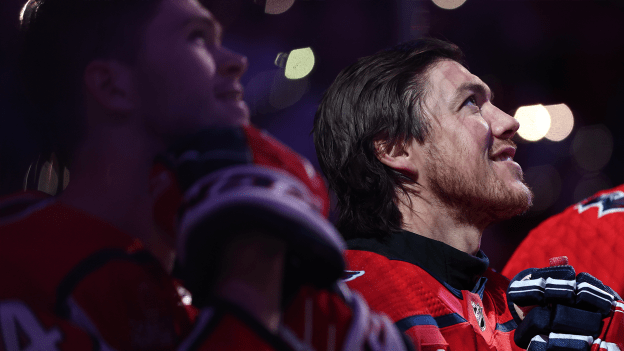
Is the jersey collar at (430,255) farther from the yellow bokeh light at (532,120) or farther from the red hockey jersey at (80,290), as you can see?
the red hockey jersey at (80,290)

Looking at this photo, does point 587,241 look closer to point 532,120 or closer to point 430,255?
point 532,120

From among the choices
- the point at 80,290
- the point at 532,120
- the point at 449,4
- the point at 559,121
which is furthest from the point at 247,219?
the point at 559,121

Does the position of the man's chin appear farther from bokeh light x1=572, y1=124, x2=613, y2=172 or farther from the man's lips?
bokeh light x1=572, y1=124, x2=613, y2=172

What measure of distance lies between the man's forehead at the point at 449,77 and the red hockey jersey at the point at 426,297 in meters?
0.27

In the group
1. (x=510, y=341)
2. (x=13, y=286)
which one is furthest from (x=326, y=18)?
(x=510, y=341)

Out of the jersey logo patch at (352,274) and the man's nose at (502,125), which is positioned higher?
the man's nose at (502,125)

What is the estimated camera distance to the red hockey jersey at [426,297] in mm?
816

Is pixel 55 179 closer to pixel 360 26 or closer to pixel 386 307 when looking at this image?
pixel 360 26

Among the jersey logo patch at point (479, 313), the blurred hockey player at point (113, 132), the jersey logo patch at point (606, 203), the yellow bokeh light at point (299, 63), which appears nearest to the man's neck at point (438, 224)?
the jersey logo patch at point (479, 313)

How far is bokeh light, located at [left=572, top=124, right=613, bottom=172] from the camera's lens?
2.08m

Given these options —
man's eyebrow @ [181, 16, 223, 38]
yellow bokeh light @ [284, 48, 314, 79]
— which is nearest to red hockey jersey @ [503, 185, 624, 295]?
yellow bokeh light @ [284, 48, 314, 79]

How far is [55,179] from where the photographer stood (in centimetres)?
44

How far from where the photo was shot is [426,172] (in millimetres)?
1014

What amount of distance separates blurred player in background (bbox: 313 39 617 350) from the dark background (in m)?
0.11
